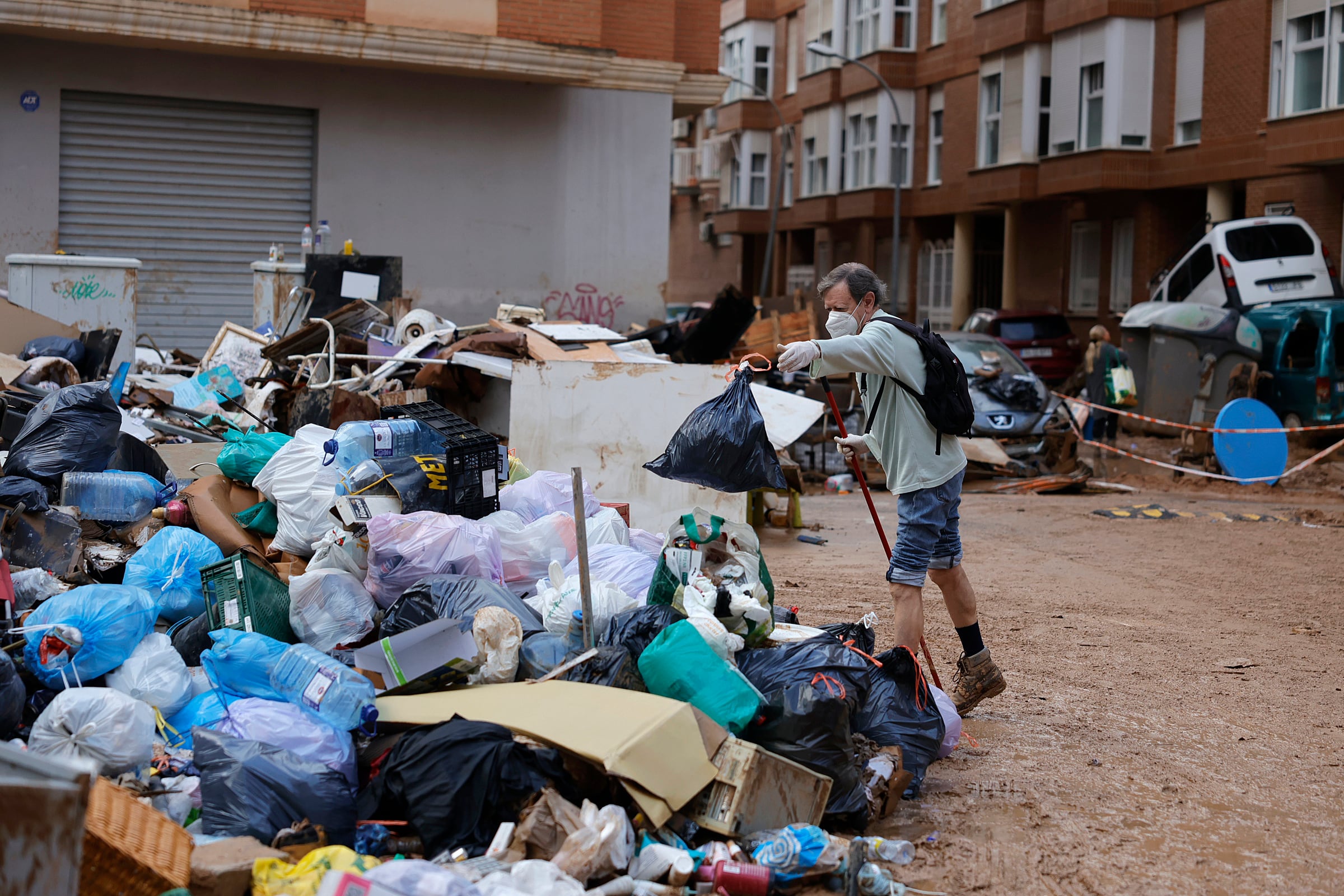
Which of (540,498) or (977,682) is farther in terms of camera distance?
(540,498)

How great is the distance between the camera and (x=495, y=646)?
4430 millimetres

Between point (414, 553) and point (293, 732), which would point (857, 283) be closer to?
point (414, 553)

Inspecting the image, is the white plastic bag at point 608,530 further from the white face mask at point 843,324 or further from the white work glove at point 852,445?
the white face mask at point 843,324

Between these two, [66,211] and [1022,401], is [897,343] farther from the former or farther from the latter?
[66,211]

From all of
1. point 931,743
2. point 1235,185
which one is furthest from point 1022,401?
point 1235,185

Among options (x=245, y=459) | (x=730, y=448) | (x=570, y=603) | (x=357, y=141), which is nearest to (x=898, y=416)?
(x=730, y=448)

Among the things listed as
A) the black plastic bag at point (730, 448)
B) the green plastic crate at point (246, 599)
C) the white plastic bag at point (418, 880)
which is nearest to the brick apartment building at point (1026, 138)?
the black plastic bag at point (730, 448)

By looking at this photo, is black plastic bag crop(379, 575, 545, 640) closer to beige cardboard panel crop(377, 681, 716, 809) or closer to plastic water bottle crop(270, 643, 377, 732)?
plastic water bottle crop(270, 643, 377, 732)

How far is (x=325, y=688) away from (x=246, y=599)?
830 millimetres

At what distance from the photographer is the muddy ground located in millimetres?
3793

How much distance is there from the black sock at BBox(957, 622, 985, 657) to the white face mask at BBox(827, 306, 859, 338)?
129cm

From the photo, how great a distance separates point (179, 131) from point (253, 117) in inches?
33.7

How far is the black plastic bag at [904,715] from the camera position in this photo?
439cm

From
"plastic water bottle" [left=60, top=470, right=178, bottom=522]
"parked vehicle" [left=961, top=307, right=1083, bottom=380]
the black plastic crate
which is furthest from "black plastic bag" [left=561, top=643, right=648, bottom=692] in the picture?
"parked vehicle" [left=961, top=307, right=1083, bottom=380]
